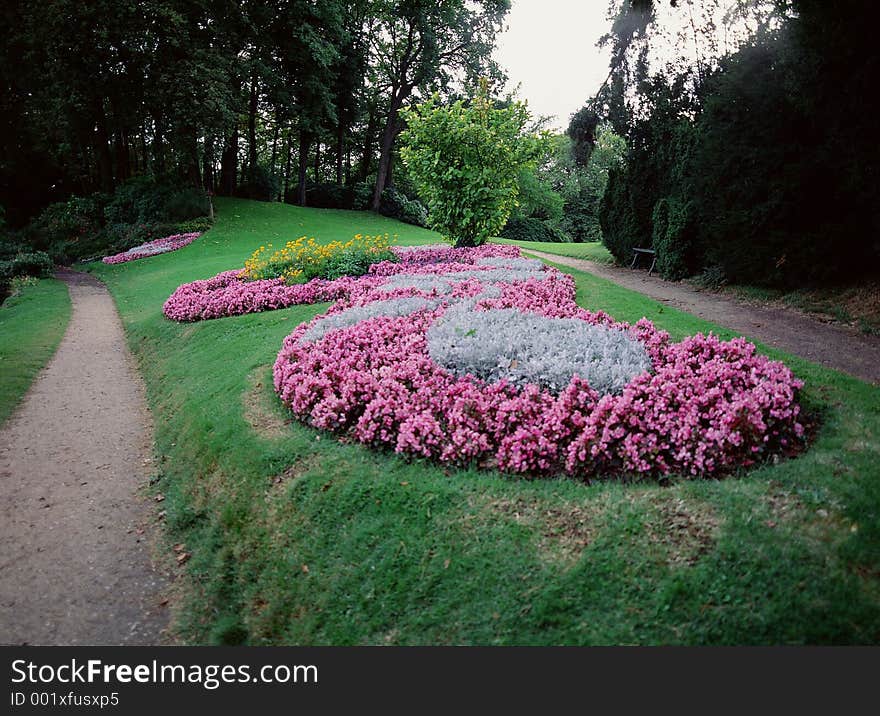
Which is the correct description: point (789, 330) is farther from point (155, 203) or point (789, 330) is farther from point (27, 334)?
point (155, 203)

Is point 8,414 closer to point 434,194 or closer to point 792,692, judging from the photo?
point 792,692

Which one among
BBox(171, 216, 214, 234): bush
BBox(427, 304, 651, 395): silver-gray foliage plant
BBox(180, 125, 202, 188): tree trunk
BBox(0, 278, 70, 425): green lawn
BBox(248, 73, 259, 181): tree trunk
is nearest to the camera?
BBox(427, 304, 651, 395): silver-gray foliage plant

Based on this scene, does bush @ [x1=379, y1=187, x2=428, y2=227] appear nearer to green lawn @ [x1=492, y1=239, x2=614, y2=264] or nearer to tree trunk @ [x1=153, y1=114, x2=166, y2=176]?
green lawn @ [x1=492, y1=239, x2=614, y2=264]

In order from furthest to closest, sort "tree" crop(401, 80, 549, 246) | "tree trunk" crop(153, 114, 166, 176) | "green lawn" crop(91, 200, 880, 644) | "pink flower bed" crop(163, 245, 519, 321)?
"tree trunk" crop(153, 114, 166, 176) → "tree" crop(401, 80, 549, 246) → "pink flower bed" crop(163, 245, 519, 321) → "green lawn" crop(91, 200, 880, 644)

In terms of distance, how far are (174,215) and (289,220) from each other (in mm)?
5619

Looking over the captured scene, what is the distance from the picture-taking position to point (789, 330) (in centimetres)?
850

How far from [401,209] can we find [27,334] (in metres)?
26.7

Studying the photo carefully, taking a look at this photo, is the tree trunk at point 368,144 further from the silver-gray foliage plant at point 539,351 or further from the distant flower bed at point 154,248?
the silver-gray foliage plant at point 539,351

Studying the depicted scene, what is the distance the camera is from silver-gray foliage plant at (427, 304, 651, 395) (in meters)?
5.23

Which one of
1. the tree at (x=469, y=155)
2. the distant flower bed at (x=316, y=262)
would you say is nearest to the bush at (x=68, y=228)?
the distant flower bed at (x=316, y=262)

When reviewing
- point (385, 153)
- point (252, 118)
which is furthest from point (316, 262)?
point (385, 153)

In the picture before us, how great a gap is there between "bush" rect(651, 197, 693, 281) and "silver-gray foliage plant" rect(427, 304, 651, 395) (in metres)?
8.80

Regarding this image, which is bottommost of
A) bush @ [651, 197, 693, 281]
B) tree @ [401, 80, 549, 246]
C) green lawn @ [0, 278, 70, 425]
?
green lawn @ [0, 278, 70, 425]

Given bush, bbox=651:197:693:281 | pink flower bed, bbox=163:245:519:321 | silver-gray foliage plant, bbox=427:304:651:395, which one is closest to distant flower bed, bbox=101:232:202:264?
pink flower bed, bbox=163:245:519:321
